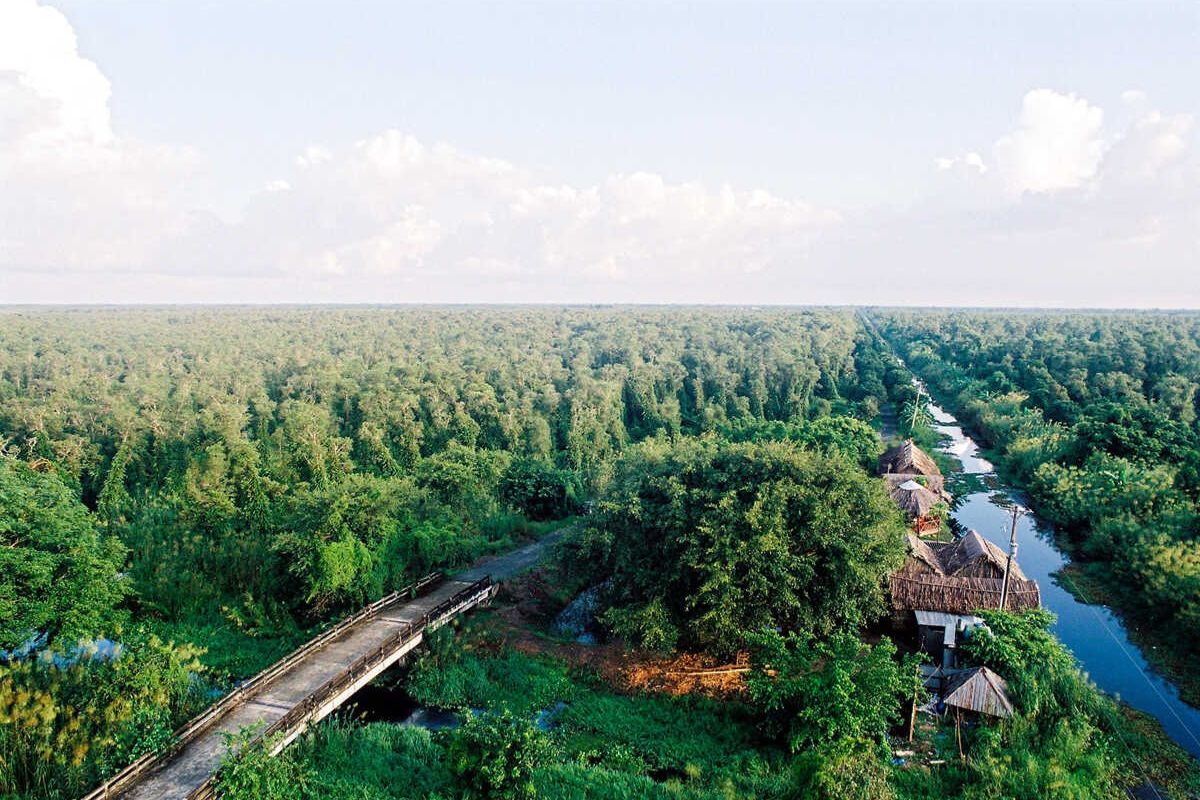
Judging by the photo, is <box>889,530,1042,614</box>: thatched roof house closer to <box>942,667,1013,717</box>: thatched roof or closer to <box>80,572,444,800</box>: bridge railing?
<box>942,667,1013,717</box>: thatched roof

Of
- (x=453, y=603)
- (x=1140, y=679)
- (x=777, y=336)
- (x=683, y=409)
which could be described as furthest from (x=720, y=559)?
(x=777, y=336)

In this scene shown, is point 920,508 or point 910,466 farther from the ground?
point 910,466

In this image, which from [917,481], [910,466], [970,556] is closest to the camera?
[970,556]

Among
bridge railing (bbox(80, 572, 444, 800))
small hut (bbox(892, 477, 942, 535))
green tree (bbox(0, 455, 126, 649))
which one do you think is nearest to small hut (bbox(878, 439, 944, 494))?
small hut (bbox(892, 477, 942, 535))

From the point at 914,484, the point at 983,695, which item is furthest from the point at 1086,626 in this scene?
the point at 914,484

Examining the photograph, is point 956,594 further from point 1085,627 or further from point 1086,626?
point 1086,626

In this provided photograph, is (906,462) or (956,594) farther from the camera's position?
(906,462)
